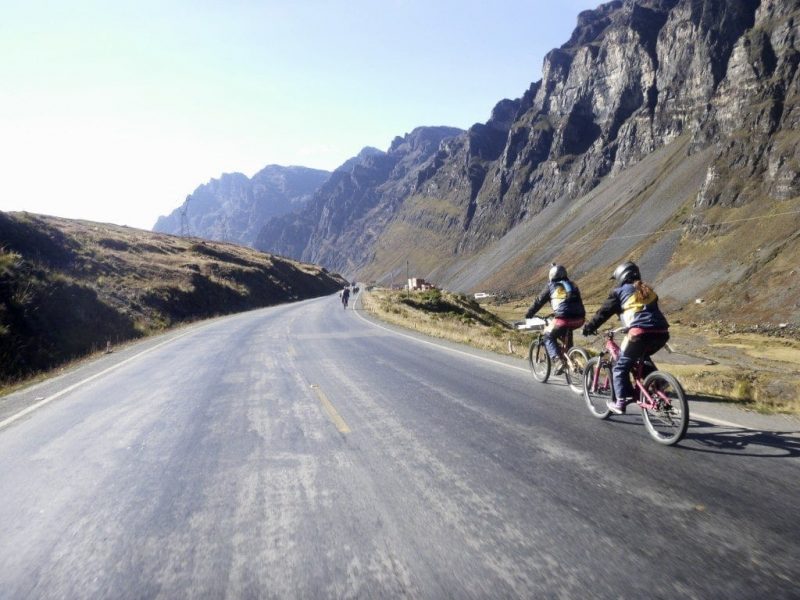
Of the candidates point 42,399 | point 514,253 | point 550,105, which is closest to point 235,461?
point 42,399

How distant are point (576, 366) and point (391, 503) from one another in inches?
213

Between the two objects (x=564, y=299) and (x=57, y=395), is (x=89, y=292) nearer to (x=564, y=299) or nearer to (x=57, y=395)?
(x=57, y=395)

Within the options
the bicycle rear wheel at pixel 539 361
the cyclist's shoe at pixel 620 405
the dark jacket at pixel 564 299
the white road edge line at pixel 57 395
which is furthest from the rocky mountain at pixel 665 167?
the white road edge line at pixel 57 395

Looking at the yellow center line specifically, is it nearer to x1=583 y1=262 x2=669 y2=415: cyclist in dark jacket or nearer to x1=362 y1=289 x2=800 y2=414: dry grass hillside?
x1=583 y1=262 x2=669 y2=415: cyclist in dark jacket

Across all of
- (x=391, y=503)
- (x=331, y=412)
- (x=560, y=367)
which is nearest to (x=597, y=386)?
(x=560, y=367)

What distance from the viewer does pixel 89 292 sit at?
24656mm

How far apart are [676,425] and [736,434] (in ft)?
2.70

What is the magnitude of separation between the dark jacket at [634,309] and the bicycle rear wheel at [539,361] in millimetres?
2976

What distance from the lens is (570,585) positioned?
285 cm

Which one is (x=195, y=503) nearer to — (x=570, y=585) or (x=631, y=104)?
(x=570, y=585)

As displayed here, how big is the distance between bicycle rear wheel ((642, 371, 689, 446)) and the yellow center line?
11.4ft

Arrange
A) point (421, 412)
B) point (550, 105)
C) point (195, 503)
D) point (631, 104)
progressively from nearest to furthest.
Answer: point (195, 503) → point (421, 412) → point (631, 104) → point (550, 105)

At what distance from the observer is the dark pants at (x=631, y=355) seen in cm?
584

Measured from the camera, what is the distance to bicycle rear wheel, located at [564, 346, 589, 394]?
8.18 metres
